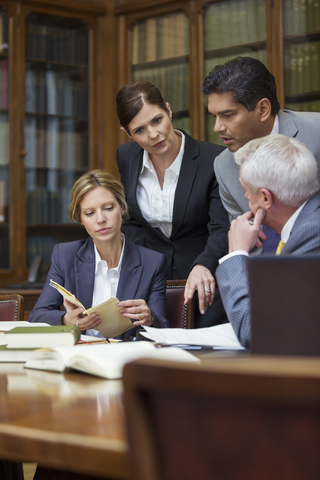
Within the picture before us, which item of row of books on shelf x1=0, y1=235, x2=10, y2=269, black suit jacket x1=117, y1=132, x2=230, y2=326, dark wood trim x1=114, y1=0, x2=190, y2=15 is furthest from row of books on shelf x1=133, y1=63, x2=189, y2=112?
black suit jacket x1=117, y1=132, x2=230, y2=326

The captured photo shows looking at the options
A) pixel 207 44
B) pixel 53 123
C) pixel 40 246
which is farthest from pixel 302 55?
pixel 40 246

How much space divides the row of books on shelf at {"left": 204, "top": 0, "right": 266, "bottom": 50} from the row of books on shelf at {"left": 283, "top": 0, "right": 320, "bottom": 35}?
0.16m

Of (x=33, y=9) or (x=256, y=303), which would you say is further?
(x=33, y=9)

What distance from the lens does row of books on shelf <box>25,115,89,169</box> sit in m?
4.39

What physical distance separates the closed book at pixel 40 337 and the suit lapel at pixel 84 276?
0.83 m

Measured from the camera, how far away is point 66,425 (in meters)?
0.76

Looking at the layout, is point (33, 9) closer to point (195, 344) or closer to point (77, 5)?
point (77, 5)

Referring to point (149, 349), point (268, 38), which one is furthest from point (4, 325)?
point (268, 38)

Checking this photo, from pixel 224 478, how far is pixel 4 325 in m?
1.30

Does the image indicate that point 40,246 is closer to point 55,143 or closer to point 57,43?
point 55,143

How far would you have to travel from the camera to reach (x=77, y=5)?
4.43 metres

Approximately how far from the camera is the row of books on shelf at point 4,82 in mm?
4270

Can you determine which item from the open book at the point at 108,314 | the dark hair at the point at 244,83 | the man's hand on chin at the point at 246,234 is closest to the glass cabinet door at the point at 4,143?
the dark hair at the point at 244,83

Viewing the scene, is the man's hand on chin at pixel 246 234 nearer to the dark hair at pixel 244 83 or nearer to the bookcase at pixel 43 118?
the dark hair at pixel 244 83
